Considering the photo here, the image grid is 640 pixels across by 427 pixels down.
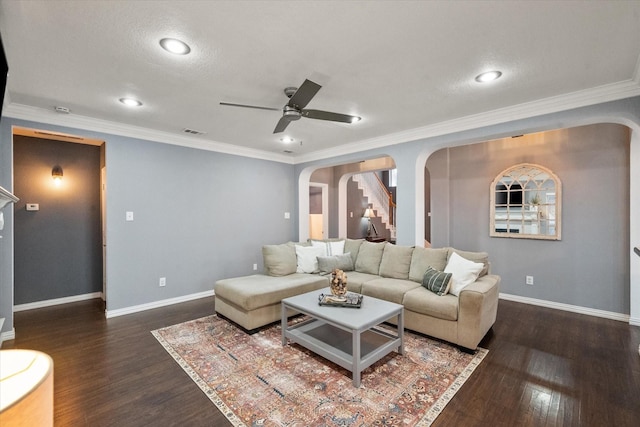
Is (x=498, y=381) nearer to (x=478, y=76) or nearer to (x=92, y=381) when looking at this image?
(x=478, y=76)

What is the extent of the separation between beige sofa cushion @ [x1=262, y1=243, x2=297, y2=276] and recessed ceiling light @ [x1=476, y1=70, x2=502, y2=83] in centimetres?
303

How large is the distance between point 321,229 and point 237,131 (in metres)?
3.99

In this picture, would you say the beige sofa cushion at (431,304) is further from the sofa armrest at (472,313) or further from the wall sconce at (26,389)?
the wall sconce at (26,389)

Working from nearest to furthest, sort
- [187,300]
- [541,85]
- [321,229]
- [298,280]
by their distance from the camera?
[541,85]
[298,280]
[187,300]
[321,229]

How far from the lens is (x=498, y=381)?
235 cm

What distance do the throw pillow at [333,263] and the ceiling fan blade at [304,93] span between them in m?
2.35

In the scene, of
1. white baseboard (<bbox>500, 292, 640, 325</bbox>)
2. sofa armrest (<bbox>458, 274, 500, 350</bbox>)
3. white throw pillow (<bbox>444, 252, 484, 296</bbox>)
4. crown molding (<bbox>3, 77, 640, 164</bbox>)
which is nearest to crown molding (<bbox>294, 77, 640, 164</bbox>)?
crown molding (<bbox>3, 77, 640, 164</bbox>)

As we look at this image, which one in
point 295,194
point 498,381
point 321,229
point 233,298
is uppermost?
point 295,194

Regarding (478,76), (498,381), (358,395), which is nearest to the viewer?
(358,395)

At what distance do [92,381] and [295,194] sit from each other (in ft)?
14.3

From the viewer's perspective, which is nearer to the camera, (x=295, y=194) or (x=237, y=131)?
(x=237, y=131)

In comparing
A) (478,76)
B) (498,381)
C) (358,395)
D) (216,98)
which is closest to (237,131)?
(216,98)

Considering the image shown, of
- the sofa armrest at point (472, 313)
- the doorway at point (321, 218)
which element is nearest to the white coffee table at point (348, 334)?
the sofa armrest at point (472, 313)

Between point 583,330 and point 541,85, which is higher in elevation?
point 541,85
